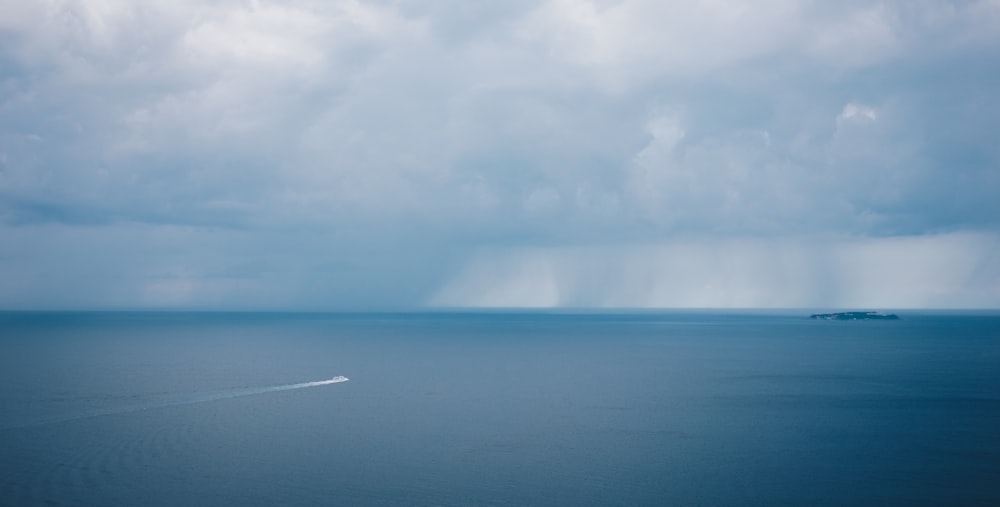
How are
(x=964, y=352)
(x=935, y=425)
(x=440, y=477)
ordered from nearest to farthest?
(x=440, y=477)
(x=935, y=425)
(x=964, y=352)

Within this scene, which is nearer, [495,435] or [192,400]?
[495,435]

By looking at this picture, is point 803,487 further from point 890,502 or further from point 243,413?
point 243,413

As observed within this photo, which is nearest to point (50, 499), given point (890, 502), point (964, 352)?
point (890, 502)

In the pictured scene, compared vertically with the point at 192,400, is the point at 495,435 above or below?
below

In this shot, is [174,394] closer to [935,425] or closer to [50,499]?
[50,499]

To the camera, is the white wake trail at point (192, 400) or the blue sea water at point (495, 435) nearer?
the blue sea water at point (495, 435)

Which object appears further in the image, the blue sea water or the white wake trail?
the white wake trail

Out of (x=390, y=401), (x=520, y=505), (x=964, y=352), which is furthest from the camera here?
(x=964, y=352)

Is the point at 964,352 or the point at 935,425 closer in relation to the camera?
the point at 935,425
